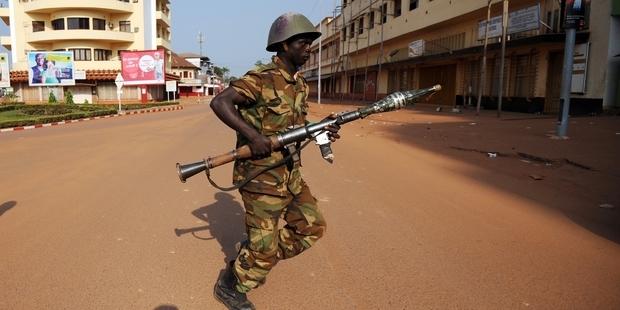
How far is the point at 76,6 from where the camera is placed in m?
42.6

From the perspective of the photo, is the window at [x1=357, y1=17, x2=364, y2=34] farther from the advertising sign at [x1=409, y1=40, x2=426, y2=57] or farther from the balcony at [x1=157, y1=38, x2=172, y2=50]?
the balcony at [x1=157, y1=38, x2=172, y2=50]

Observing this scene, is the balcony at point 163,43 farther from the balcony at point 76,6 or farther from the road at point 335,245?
the road at point 335,245

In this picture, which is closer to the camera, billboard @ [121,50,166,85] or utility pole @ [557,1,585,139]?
utility pole @ [557,1,585,139]

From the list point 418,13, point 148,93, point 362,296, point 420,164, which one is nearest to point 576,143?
point 420,164

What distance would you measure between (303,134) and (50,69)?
4234 centimetres

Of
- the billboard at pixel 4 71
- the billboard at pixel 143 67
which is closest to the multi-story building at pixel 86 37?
the billboard at pixel 143 67

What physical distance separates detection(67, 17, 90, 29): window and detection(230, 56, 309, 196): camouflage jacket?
155ft

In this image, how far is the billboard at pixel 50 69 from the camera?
3847 cm

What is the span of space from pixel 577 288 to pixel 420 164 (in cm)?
503

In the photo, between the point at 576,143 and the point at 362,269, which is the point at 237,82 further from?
the point at 576,143

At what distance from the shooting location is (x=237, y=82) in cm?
251

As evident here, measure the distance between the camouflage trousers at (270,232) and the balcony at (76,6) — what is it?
46.4 m

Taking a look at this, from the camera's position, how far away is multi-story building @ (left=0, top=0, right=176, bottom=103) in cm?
4325

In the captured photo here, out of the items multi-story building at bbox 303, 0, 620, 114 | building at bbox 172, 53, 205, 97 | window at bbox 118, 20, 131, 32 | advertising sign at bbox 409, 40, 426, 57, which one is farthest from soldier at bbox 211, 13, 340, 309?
building at bbox 172, 53, 205, 97
